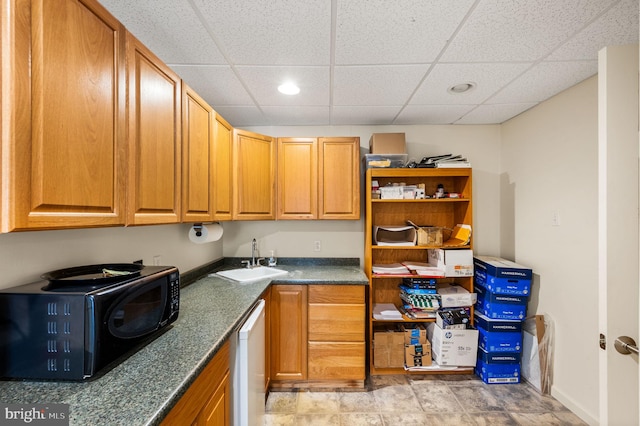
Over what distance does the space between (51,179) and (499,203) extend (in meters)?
3.27

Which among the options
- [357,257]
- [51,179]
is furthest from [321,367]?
[51,179]

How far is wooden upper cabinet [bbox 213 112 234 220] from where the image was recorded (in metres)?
1.85

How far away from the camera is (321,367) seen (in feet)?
7.07

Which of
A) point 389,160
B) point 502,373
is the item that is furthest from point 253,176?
point 502,373

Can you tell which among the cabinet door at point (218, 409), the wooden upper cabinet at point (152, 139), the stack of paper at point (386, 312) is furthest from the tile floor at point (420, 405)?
the wooden upper cabinet at point (152, 139)

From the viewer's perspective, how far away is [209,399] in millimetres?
1043

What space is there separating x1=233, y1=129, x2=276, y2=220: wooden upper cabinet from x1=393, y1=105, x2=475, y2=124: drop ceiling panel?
4.25ft

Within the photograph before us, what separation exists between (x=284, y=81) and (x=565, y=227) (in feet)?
7.71

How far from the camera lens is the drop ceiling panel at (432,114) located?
89.7 inches

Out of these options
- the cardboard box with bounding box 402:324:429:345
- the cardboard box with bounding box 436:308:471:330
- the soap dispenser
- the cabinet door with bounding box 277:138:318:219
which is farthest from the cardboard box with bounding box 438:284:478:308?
the soap dispenser

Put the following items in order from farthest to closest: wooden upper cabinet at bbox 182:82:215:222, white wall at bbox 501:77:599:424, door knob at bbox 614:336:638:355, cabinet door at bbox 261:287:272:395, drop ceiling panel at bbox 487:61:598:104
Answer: cabinet door at bbox 261:287:272:395
white wall at bbox 501:77:599:424
drop ceiling panel at bbox 487:61:598:104
wooden upper cabinet at bbox 182:82:215:222
door knob at bbox 614:336:638:355

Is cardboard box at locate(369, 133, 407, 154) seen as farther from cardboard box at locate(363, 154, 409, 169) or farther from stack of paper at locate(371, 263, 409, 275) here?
stack of paper at locate(371, 263, 409, 275)

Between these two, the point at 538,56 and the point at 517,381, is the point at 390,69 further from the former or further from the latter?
the point at 517,381

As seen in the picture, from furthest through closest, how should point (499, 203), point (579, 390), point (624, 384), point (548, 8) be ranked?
point (499, 203) < point (579, 390) < point (548, 8) < point (624, 384)
